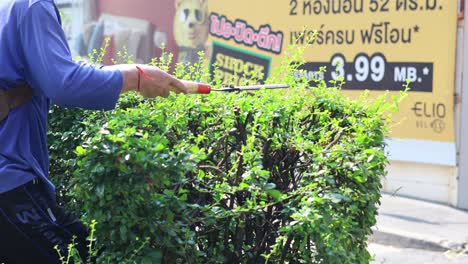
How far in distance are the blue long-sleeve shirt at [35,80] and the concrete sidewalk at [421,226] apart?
459 centimetres

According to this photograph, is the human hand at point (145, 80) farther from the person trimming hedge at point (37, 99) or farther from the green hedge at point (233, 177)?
the green hedge at point (233, 177)

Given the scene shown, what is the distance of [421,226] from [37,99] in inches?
229

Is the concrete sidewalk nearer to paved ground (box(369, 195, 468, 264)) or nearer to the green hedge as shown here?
paved ground (box(369, 195, 468, 264))

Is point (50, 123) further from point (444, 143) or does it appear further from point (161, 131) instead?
point (444, 143)

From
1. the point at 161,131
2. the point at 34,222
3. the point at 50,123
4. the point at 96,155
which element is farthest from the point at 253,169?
the point at 50,123

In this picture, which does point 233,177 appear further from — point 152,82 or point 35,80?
point 35,80

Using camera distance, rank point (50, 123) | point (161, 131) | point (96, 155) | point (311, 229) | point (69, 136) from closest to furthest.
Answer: point (96, 155)
point (311, 229)
point (161, 131)
point (69, 136)
point (50, 123)

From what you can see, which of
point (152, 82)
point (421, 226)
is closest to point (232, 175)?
point (152, 82)

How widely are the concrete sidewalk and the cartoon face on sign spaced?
402 centimetres

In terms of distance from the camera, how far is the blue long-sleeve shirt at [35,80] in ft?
7.63

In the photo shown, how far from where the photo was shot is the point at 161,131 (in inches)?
105

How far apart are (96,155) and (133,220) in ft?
0.76

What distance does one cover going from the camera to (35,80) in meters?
2.39

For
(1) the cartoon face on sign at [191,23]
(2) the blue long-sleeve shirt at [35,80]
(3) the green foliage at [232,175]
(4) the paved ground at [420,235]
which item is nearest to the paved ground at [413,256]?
(4) the paved ground at [420,235]
